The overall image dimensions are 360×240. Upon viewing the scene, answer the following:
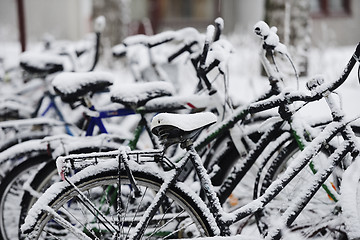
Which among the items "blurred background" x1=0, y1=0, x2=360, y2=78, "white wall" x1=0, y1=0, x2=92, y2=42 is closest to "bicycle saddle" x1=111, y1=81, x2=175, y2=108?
"blurred background" x1=0, y1=0, x2=360, y2=78

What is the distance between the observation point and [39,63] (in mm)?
3676

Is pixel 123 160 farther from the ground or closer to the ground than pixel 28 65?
closer to the ground

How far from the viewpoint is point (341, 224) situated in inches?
97.6

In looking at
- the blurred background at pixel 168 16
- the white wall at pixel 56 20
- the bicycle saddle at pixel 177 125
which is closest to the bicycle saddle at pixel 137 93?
the bicycle saddle at pixel 177 125

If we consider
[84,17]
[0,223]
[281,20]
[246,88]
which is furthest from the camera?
[84,17]

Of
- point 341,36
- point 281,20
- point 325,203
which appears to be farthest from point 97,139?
point 341,36

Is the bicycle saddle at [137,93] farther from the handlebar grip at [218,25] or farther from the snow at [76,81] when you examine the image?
the handlebar grip at [218,25]

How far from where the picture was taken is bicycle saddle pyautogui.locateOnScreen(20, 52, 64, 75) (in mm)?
3672

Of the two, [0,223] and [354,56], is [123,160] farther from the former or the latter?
[0,223]

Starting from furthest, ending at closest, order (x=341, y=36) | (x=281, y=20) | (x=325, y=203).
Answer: (x=341, y=36), (x=281, y=20), (x=325, y=203)

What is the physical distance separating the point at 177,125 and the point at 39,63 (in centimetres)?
199

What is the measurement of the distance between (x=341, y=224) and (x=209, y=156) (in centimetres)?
90

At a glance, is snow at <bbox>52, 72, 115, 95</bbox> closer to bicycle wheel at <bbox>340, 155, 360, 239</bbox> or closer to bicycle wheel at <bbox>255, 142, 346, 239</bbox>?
bicycle wheel at <bbox>255, 142, 346, 239</bbox>

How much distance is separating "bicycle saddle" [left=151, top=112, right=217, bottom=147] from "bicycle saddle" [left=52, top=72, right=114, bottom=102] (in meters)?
0.86
